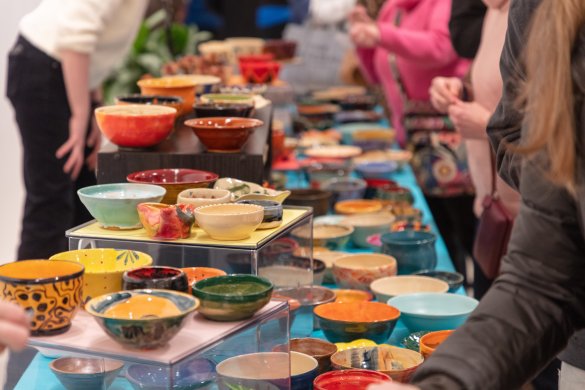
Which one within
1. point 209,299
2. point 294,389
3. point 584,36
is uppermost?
point 584,36

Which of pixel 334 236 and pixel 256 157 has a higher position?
pixel 256 157

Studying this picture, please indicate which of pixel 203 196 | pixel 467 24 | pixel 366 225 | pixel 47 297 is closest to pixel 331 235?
pixel 366 225

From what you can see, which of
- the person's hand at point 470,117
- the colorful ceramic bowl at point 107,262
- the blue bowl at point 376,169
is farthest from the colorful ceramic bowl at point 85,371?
the blue bowl at point 376,169

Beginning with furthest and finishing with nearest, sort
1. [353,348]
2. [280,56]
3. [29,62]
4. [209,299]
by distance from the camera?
[280,56]
[29,62]
[353,348]
[209,299]

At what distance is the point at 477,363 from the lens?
106 cm

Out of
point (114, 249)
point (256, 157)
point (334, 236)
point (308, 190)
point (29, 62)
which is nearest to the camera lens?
point (114, 249)

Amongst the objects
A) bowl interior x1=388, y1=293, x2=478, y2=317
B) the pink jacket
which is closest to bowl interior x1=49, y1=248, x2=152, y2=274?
bowl interior x1=388, y1=293, x2=478, y2=317

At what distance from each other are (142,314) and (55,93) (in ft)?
8.24

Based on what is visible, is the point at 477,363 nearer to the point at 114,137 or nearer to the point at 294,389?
the point at 294,389

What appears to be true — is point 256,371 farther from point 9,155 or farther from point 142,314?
point 9,155

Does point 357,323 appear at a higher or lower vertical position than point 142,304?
lower

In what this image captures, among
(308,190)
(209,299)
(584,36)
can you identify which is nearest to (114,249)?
(209,299)

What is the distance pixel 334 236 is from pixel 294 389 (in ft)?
3.51

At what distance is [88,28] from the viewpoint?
11.5 feet
